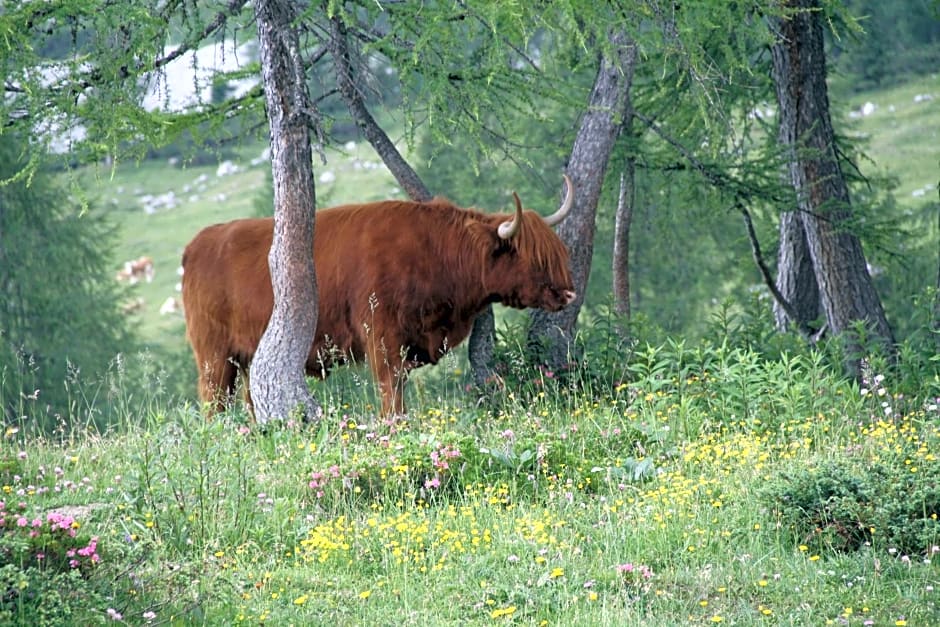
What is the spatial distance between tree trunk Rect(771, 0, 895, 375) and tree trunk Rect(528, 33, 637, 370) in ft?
5.18

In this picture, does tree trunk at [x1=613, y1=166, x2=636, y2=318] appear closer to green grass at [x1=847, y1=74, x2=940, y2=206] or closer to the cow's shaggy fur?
the cow's shaggy fur

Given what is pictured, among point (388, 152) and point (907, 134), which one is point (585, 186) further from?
point (907, 134)

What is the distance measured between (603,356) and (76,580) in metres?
5.82

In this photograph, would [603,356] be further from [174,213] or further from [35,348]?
[174,213]

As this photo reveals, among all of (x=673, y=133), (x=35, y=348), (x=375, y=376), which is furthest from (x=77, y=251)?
(x=375, y=376)

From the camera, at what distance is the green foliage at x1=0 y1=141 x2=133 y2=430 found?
26984 mm

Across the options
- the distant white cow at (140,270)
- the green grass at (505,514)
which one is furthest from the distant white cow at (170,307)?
the green grass at (505,514)

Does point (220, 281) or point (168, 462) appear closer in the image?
point (168, 462)

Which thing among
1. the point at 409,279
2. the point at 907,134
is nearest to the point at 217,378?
the point at 409,279

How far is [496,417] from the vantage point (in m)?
9.63

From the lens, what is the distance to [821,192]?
11469mm

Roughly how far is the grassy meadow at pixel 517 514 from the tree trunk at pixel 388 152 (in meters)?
1.63

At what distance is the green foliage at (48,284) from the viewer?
2698 cm

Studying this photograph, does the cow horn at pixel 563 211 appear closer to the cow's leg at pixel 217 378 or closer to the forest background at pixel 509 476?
the forest background at pixel 509 476
